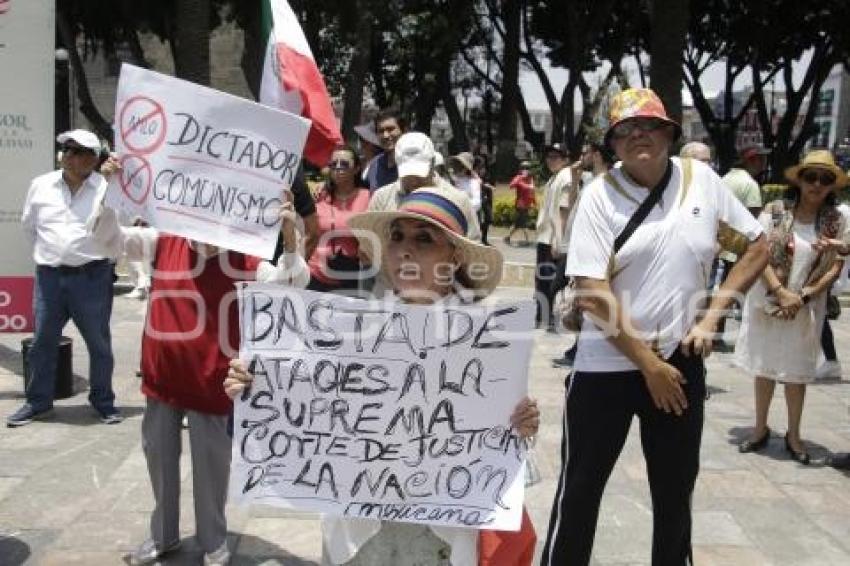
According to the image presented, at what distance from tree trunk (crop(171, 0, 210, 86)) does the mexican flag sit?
1115 cm

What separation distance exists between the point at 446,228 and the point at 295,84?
140cm

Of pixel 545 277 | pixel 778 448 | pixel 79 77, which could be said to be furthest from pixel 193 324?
pixel 79 77

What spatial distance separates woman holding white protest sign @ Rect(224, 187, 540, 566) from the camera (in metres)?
2.53

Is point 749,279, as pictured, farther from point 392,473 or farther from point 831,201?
point 831,201

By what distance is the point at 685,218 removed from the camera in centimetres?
302

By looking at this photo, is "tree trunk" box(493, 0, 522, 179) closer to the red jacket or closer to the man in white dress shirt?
the man in white dress shirt

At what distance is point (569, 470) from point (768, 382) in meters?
2.92

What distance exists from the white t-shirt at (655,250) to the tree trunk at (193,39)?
12310 mm

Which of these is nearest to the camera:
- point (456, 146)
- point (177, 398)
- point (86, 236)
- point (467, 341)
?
point (467, 341)

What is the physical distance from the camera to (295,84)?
3635mm

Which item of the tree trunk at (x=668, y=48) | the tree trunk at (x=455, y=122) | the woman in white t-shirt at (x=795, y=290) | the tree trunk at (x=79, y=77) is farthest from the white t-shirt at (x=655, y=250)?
the tree trunk at (x=455, y=122)

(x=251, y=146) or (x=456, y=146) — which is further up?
(x=456, y=146)

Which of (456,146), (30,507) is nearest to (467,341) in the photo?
(30,507)

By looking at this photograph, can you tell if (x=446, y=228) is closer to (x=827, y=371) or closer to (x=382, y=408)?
(x=382, y=408)
